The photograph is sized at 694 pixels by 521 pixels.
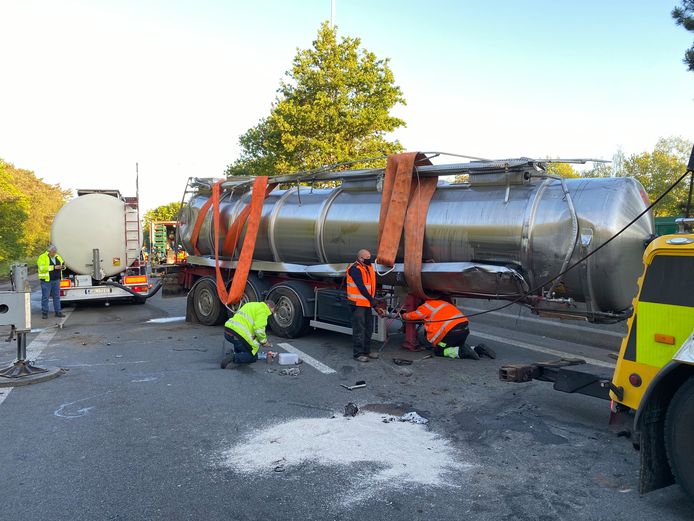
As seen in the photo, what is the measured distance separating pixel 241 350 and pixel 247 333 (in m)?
0.28

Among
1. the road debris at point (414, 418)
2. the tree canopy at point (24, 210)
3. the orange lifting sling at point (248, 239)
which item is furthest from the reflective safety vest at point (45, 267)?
the tree canopy at point (24, 210)

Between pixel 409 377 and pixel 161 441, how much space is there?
321 centimetres

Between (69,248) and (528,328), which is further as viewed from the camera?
(69,248)

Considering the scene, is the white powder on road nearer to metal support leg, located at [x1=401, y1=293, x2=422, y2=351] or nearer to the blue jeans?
metal support leg, located at [x1=401, y1=293, x2=422, y2=351]

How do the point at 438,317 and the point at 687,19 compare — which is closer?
the point at 438,317

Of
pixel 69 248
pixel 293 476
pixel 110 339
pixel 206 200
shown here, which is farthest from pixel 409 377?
pixel 69 248

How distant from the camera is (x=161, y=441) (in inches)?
185

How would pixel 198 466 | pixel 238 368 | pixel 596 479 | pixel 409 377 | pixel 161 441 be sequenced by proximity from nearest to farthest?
pixel 596 479, pixel 198 466, pixel 161 441, pixel 409 377, pixel 238 368

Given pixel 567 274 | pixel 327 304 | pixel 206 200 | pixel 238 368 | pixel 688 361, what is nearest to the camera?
pixel 688 361

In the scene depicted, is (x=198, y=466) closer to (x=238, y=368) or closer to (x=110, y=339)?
(x=238, y=368)

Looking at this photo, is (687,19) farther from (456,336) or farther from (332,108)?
(332,108)

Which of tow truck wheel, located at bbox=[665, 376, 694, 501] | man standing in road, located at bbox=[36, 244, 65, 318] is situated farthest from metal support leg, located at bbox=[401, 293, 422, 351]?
man standing in road, located at bbox=[36, 244, 65, 318]

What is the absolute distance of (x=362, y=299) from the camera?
7574 mm

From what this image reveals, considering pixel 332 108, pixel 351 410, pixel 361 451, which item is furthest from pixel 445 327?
pixel 332 108
